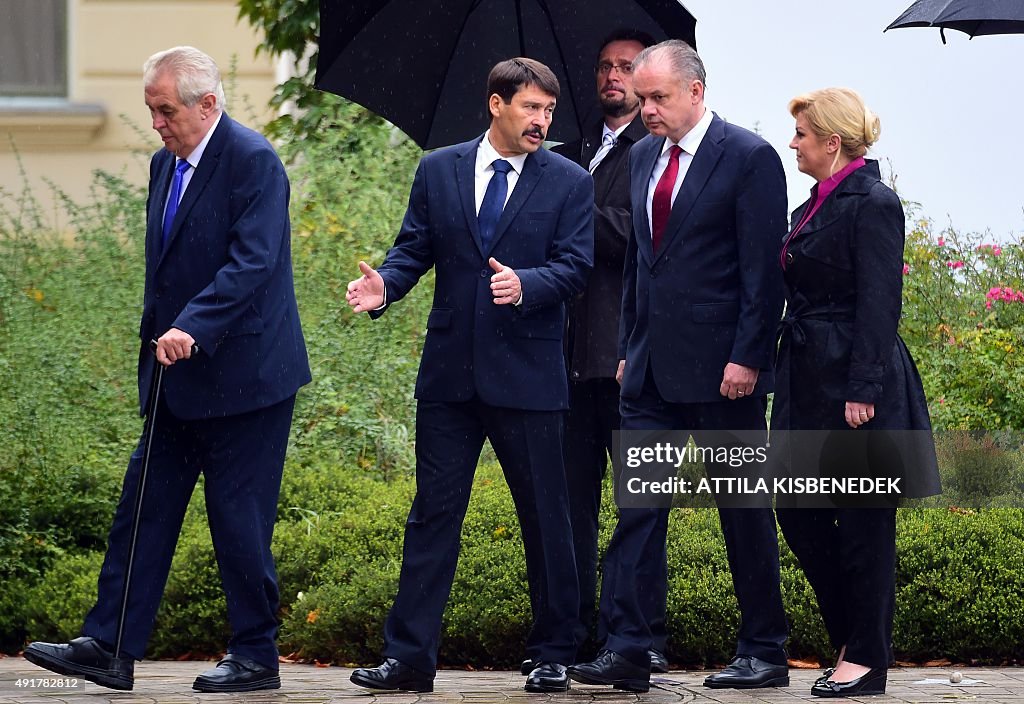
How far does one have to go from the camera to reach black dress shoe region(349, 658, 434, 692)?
17.7ft

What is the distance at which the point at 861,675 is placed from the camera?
5.50 meters

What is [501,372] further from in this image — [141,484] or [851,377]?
[141,484]

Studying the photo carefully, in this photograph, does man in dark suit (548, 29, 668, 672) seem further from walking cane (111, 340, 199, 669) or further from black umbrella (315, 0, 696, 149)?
walking cane (111, 340, 199, 669)

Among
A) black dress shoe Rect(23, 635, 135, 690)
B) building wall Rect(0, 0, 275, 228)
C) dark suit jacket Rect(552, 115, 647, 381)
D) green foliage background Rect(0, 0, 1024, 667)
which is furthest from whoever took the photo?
building wall Rect(0, 0, 275, 228)

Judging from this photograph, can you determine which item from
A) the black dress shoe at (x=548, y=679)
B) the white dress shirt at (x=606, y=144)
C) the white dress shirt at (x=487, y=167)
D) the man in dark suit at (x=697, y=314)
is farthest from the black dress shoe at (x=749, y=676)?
the white dress shirt at (x=606, y=144)

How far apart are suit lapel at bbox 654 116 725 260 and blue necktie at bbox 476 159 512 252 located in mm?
560

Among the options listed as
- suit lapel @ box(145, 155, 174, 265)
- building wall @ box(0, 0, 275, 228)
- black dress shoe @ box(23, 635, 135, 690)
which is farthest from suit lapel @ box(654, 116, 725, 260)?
building wall @ box(0, 0, 275, 228)

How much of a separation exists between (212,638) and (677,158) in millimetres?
3131

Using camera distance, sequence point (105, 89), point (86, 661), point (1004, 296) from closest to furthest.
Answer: point (86, 661)
point (1004, 296)
point (105, 89)

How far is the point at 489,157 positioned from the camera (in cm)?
565

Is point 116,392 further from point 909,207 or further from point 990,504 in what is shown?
point 909,207

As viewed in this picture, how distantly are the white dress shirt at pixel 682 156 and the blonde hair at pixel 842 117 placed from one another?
319mm

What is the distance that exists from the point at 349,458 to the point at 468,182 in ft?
13.4

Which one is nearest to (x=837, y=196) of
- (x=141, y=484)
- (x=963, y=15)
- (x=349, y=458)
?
(x=963, y=15)
